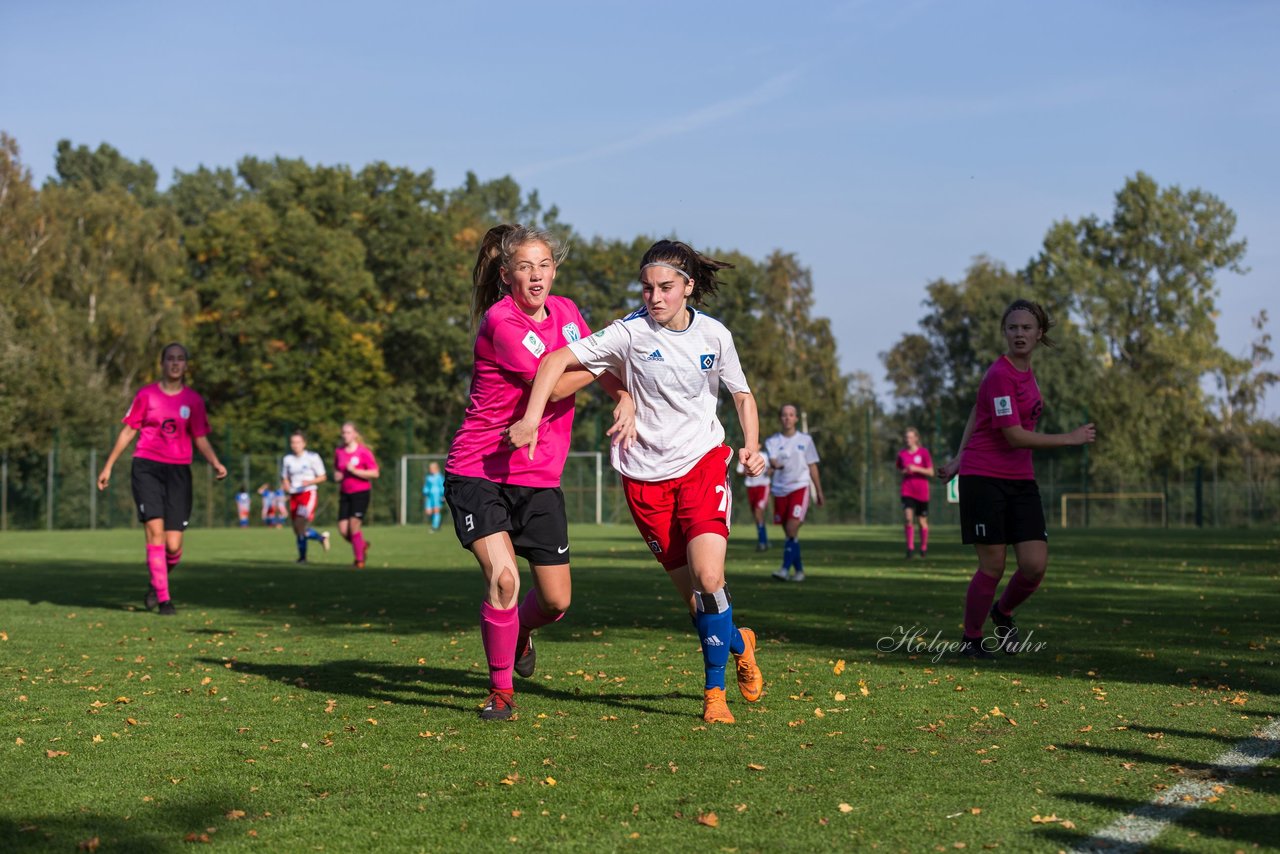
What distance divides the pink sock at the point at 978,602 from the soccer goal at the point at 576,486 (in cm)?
3626

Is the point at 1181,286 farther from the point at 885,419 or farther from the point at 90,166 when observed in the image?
the point at 90,166

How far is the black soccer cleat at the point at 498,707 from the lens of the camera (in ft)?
20.4

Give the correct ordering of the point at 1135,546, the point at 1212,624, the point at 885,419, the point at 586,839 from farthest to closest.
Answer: the point at 885,419 → the point at 1135,546 → the point at 1212,624 → the point at 586,839

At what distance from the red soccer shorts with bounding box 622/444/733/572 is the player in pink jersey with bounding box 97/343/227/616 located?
251 inches

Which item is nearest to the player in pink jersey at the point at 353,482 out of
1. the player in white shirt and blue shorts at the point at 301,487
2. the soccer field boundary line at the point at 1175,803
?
Answer: the player in white shirt and blue shorts at the point at 301,487

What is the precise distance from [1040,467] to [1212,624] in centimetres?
3799

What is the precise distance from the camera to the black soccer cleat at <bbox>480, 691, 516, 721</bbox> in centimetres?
621

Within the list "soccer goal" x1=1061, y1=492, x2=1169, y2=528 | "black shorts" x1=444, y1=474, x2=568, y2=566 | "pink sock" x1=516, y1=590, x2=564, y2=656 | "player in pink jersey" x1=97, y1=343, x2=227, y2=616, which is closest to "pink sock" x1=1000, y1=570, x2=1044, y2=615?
"pink sock" x1=516, y1=590, x2=564, y2=656

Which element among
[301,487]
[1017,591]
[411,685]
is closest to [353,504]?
[301,487]

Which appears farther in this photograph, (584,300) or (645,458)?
(584,300)

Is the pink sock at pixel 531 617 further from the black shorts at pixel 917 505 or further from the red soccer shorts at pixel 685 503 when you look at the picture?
the black shorts at pixel 917 505

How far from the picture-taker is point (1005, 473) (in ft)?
26.9

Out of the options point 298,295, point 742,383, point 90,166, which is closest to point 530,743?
point 742,383

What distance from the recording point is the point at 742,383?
6508 millimetres
